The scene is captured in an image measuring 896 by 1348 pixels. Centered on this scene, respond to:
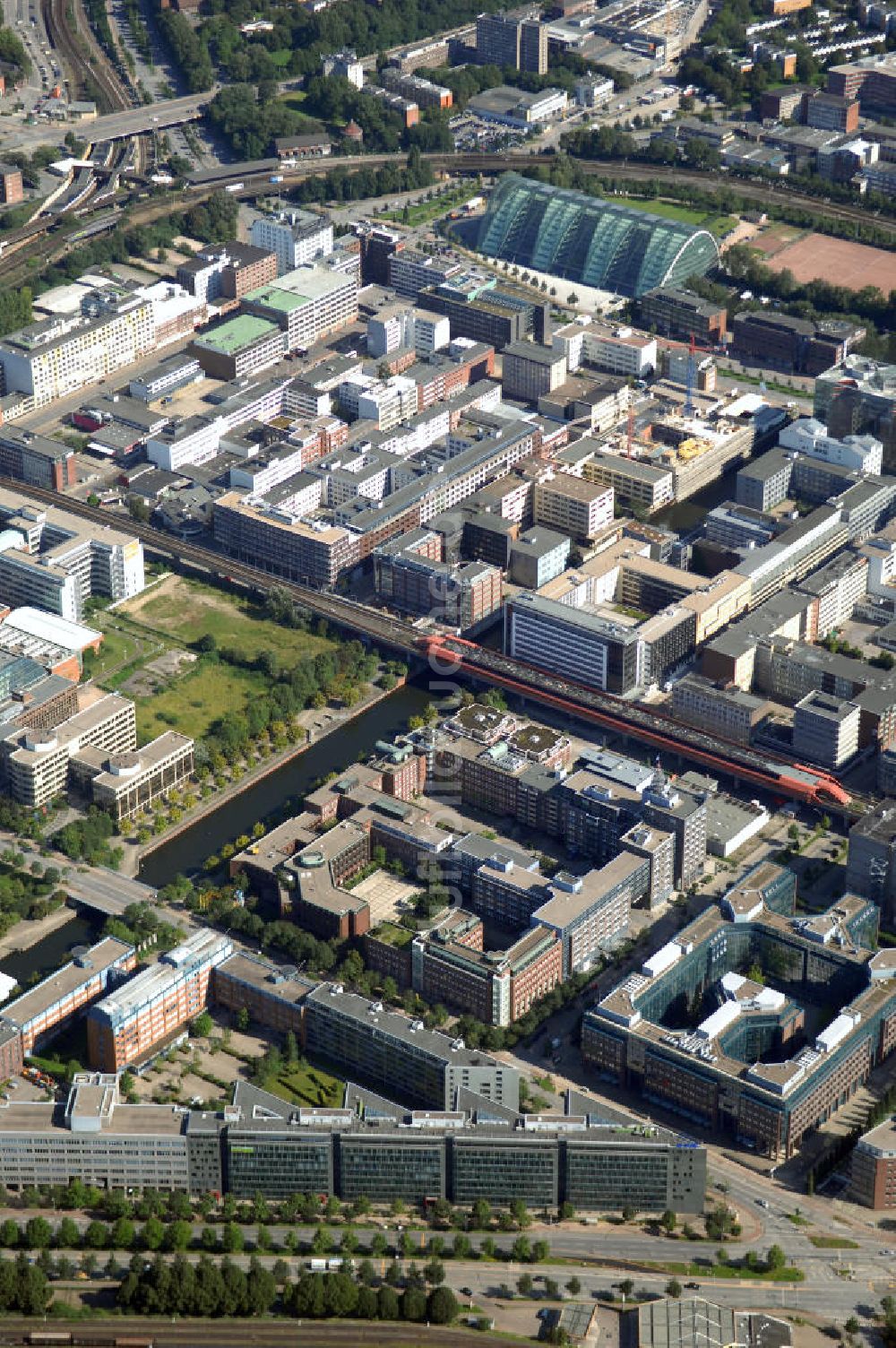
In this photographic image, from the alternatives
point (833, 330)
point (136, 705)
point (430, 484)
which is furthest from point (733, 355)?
point (136, 705)

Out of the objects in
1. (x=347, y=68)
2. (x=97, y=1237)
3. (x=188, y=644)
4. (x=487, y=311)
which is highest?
(x=347, y=68)

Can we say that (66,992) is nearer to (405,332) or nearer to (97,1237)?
(97,1237)

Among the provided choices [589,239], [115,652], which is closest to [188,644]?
[115,652]

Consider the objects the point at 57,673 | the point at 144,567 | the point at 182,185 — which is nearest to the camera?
the point at 57,673

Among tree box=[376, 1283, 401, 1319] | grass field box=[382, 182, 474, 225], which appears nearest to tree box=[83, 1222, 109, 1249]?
tree box=[376, 1283, 401, 1319]

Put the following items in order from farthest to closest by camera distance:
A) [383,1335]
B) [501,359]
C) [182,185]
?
[182,185] < [501,359] < [383,1335]

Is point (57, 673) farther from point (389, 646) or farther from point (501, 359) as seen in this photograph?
point (501, 359)

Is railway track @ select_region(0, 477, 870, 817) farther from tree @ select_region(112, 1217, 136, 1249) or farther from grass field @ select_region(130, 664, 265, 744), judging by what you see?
tree @ select_region(112, 1217, 136, 1249)
